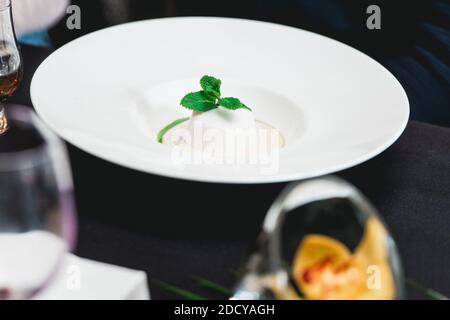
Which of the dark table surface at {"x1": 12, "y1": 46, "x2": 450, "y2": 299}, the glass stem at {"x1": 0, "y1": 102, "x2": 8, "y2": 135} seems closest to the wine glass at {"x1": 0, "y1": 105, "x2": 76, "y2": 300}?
the dark table surface at {"x1": 12, "y1": 46, "x2": 450, "y2": 299}

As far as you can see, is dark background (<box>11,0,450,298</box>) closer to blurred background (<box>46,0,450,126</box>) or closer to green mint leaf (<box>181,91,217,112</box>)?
green mint leaf (<box>181,91,217,112</box>)

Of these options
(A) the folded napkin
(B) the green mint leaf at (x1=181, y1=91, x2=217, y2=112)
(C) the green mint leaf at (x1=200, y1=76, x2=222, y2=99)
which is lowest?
(A) the folded napkin

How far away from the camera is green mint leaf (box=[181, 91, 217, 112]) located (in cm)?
100

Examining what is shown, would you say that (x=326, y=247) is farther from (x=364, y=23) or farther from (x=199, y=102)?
(x=364, y=23)

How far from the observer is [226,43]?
1.23 metres

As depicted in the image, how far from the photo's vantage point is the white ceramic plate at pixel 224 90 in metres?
0.84

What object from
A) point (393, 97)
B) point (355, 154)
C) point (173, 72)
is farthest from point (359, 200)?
point (173, 72)

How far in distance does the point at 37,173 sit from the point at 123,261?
0.95 feet

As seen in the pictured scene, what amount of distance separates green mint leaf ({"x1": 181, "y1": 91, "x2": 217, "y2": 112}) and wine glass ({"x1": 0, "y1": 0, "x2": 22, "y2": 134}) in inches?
10.2

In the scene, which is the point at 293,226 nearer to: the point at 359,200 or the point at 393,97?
the point at 359,200

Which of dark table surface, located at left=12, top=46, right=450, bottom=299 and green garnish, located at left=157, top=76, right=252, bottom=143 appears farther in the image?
green garnish, located at left=157, top=76, right=252, bottom=143

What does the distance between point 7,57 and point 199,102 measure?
0.97 feet

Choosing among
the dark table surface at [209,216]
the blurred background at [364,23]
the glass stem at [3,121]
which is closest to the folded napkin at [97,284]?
the dark table surface at [209,216]

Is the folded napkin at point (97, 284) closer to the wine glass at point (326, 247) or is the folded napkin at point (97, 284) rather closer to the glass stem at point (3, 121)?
the wine glass at point (326, 247)
